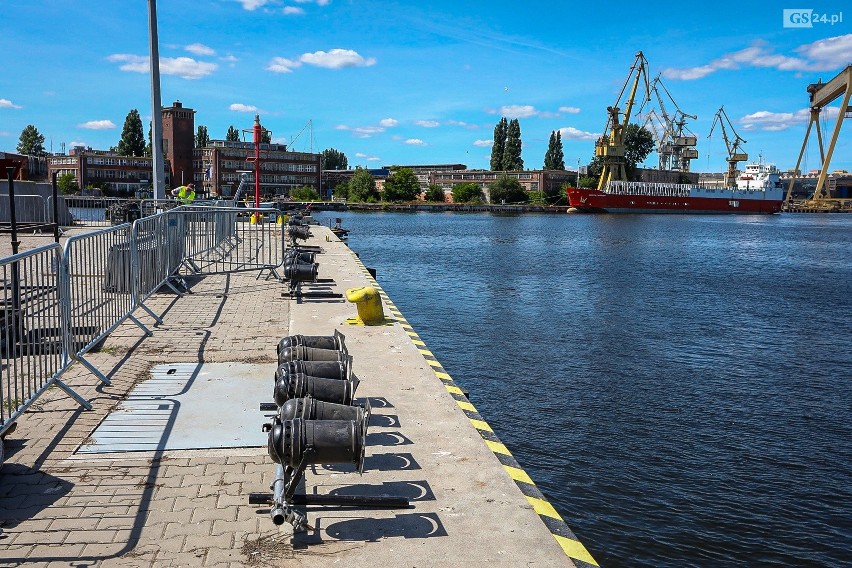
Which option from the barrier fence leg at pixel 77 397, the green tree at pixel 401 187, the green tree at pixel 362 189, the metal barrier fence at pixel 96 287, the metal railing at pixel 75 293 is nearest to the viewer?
the metal railing at pixel 75 293

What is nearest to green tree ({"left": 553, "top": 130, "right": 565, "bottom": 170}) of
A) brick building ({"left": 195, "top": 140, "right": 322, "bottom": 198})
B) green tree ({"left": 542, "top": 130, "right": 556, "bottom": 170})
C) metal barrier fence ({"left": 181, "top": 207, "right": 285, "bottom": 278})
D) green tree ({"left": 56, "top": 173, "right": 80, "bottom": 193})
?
green tree ({"left": 542, "top": 130, "right": 556, "bottom": 170})

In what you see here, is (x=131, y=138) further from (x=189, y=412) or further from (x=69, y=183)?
(x=189, y=412)

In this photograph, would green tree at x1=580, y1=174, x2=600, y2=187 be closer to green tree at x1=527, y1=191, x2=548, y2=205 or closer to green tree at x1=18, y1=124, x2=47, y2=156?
green tree at x1=527, y1=191, x2=548, y2=205

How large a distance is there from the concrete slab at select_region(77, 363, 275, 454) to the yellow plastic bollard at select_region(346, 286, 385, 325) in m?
2.82

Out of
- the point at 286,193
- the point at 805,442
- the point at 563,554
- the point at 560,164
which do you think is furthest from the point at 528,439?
the point at 560,164

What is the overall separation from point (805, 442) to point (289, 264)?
30.3 feet

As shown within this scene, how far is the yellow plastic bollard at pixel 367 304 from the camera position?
11.1 meters

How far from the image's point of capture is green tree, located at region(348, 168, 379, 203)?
14162 cm

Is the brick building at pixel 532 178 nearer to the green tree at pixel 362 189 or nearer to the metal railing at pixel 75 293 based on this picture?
the green tree at pixel 362 189

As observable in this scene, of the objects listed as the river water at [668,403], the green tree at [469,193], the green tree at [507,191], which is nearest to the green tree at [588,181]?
the green tree at [507,191]

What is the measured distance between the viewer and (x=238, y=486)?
16.9 feet

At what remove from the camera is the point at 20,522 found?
4.56 m

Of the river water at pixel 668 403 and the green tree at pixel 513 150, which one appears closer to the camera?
the river water at pixel 668 403

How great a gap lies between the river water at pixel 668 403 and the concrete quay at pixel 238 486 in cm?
197
